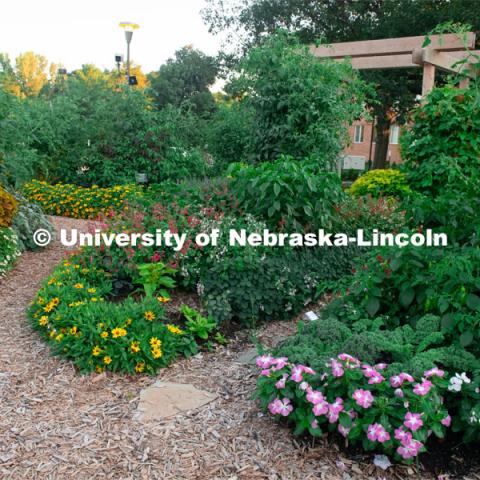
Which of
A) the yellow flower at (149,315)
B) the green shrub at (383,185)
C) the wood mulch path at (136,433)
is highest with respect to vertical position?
the green shrub at (383,185)

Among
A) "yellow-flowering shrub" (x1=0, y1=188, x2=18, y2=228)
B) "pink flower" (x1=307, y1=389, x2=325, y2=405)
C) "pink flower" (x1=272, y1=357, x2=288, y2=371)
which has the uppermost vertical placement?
"yellow-flowering shrub" (x1=0, y1=188, x2=18, y2=228)

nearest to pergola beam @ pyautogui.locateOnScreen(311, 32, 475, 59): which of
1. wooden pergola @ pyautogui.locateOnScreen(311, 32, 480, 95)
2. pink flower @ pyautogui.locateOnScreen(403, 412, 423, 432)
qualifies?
wooden pergola @ pyautogui.locateOnScreen(311, 32, 480, 95)

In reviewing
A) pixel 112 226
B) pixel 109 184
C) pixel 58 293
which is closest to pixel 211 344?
pixel 58 293

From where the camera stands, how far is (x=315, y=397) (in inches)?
91.3

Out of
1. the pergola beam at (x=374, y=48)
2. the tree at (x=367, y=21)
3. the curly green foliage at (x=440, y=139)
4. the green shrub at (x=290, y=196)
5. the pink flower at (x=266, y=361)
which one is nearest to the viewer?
the pink flower at (x=266, y=361)

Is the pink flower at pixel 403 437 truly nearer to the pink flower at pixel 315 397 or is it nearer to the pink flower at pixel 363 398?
the pink flower at pixel 363 398

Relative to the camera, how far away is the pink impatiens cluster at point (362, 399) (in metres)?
2.25

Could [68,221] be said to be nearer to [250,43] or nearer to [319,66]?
[319,66]

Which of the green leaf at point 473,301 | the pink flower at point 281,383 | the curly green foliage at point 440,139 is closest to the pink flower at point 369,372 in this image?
the pink flower at point 281,383

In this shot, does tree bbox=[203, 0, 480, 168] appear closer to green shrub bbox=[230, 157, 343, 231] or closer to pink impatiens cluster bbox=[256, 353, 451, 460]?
green shrub bbox=[230, 157, 343, 231]

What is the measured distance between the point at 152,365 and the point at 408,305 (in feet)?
5.14

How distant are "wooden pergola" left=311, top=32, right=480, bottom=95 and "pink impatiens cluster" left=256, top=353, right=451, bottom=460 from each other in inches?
243
